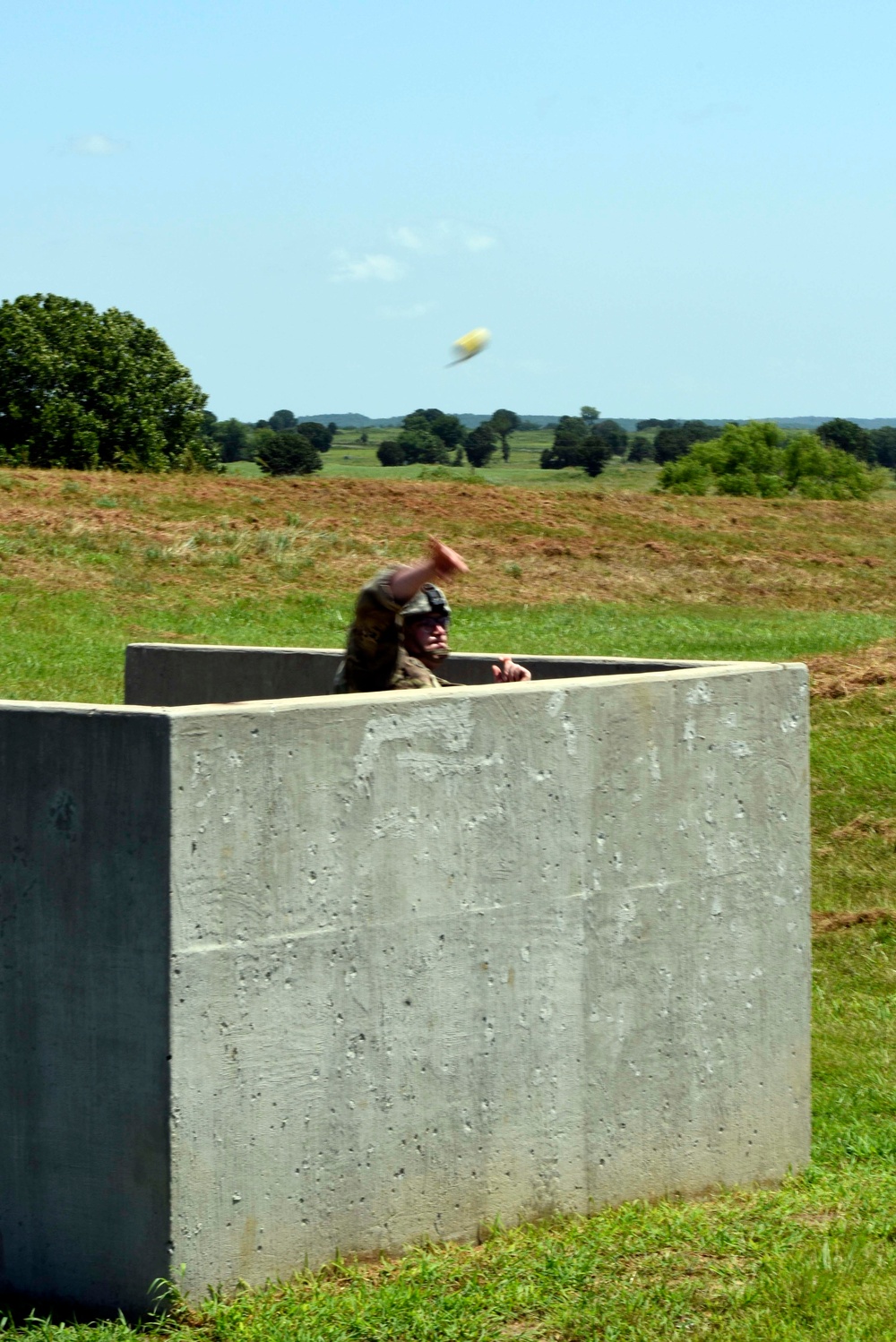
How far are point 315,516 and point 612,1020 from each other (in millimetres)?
27782

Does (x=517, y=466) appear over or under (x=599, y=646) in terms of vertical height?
over

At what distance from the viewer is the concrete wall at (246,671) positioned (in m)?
7.16

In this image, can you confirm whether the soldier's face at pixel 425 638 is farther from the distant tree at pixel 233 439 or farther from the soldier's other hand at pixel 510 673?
the distant tree at pixel 233 439

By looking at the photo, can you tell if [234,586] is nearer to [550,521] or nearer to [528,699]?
[550,521]

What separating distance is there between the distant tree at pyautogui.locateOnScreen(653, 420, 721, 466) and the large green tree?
59.2m

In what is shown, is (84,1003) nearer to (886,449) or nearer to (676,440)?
(676,440)

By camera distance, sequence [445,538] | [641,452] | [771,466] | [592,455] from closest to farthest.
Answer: [445,538] → [771,466] → [592,455] → [641,452]

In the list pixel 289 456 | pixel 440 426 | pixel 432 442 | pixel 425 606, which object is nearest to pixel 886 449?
pixel 440 426

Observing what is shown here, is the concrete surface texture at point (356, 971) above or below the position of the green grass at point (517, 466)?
below

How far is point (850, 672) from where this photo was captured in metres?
16.9

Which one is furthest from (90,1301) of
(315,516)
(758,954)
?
(315,516)

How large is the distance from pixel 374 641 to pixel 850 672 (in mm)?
11883

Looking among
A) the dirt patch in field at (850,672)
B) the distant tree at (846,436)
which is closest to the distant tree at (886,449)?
the distant tree at (846,436)

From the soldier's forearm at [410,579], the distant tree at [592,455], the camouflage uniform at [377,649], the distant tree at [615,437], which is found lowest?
the camouflage uniform at [377,649]
